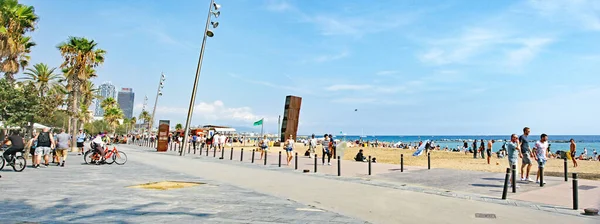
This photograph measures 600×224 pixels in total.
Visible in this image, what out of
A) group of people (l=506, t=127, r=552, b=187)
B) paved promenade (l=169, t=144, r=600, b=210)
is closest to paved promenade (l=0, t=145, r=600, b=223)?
paved promenade (l=169, t=144, r=600, b=210)

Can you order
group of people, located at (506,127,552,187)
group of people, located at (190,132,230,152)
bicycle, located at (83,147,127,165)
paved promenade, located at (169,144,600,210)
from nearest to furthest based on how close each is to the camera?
paved promenade, located at (169,144,600,210) < group of people, located at (506,127,552,187) < bicycle, located at (83,147,127,165) < group of people, located at (190,132,230,152)

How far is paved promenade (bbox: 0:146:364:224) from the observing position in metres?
6.60

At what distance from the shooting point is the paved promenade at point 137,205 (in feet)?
21.6

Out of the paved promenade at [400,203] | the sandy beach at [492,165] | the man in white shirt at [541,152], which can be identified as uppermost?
the man in white shirt at [541,152]

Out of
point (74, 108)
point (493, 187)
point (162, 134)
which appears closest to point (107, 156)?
point (74, 108)

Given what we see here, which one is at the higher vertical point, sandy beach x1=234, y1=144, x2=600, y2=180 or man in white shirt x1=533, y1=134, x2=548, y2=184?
man in white shirt x1=533, y1=134, x2=548, y2=184

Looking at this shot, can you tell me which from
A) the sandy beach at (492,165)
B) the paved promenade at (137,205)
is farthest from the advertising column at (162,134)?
the paved promenade at (137,205)

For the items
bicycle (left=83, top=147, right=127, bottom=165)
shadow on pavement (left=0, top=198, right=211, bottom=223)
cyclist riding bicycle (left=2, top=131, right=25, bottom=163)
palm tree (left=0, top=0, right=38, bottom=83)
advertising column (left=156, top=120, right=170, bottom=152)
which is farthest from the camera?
advertising column (left=156, top=120, right=170, bottom=152)

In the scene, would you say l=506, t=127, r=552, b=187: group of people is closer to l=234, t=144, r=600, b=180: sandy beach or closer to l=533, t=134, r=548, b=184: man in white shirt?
l=533, t=134, r=548, b=184: man in white shirt

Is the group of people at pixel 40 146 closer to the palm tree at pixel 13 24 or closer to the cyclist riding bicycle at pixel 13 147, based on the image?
the cyclist riding bicycle at pixel 13 147

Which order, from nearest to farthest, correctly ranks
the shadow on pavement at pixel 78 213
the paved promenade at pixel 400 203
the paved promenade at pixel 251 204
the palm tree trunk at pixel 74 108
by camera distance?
the shadow on pavement at pixel 78 213, the paved promenade at pixel 251 204, the paved promenade at pixel 400 203, the palm tree trunk at pixel 74 108

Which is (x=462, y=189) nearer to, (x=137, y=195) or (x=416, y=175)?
(x=416, y=175)

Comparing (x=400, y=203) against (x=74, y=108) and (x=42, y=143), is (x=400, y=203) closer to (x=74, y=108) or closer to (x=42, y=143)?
(x=42, y=143)

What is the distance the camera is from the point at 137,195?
911 cm
